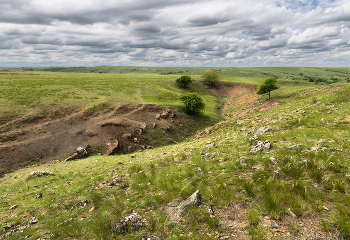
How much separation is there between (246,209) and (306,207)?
77.4 inches

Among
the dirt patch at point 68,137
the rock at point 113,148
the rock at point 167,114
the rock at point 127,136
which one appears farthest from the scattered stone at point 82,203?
the rock at point 167,114

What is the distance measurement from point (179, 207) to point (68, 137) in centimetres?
2644

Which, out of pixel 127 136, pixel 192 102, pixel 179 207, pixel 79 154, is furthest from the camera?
pixel 192 102

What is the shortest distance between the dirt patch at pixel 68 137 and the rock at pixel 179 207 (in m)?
20.4

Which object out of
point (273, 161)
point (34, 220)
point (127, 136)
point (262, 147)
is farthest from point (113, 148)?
point (273, 161)

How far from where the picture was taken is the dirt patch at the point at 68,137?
892 inches

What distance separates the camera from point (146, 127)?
1341 inches

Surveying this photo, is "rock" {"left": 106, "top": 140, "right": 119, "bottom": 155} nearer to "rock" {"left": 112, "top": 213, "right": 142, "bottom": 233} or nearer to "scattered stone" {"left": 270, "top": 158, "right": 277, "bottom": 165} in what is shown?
"rock" {"left": 112, "top": 213, "right": 142, "bottom": 233}

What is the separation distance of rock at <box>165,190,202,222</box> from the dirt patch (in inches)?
805

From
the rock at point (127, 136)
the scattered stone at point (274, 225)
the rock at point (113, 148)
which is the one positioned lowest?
the rock at point (113, 148)

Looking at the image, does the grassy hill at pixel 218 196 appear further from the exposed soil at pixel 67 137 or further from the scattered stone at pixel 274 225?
the exposed soil at pixel 67 137

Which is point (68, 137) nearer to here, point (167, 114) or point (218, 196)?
point (167, 114)

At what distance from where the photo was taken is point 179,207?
285 inches

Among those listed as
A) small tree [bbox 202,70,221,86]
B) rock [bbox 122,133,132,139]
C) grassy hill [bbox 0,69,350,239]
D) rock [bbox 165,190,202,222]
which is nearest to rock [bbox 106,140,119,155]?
rock [bbox 122,133,132,139]
